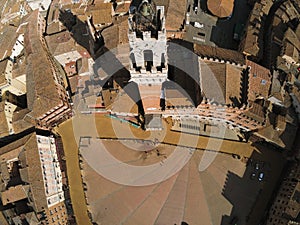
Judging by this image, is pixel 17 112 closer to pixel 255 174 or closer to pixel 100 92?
pixel 100 92

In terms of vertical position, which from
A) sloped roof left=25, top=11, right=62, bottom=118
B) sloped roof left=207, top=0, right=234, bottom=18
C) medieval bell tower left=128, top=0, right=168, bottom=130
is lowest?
sloped roof left=25, top=11, right=62, bottom=118

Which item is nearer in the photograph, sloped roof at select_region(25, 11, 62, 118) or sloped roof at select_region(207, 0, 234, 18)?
sloped roof at select_region(25, 11, 62, 118)

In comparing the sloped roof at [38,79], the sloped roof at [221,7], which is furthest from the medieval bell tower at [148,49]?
the sloped roof at [221,7]

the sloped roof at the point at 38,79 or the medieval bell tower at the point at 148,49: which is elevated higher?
the medieval bell tower at the point at 148,49

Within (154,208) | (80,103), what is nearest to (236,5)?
(80,103)

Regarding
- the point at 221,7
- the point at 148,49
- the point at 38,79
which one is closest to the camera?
the point at 148,49

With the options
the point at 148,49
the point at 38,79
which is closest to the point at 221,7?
the point at 148,49

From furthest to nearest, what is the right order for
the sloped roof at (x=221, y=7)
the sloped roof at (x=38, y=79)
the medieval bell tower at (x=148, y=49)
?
the sloped roof at (x=221, y=7), the sloped roof at (x=38, y=79), the medieval bell tower at (x=148, y=49)

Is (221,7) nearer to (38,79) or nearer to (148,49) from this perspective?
(148,49)

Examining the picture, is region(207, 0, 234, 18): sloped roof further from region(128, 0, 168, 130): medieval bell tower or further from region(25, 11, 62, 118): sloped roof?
region(25, 11, 62, 118): sloped roof

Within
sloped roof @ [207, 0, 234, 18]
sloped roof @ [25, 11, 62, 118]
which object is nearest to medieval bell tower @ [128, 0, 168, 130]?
sloped roof @ [25, 11, 62, 118]

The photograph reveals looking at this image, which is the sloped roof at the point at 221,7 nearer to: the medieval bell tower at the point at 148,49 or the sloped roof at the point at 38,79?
the medieval bell tower at the point at 148,49

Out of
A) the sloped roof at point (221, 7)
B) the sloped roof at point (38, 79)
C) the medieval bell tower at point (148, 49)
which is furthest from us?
the sloped roof at point (221, 7)
